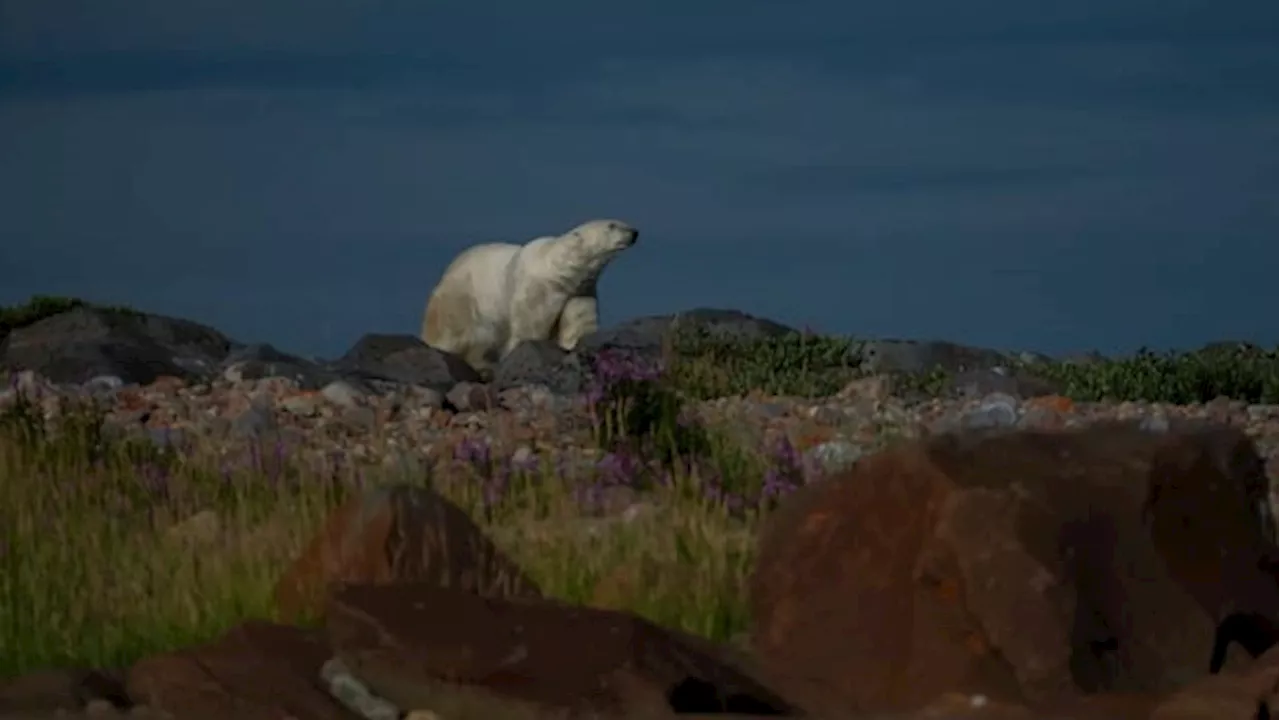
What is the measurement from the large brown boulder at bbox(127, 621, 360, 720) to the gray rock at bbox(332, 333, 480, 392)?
1193cm

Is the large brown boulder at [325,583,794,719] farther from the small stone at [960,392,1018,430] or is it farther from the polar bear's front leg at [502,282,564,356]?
the polar bear's front leg at [502,282,564,356]

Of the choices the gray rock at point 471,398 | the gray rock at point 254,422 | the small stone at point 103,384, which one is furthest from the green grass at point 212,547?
the small stone at point 103,384

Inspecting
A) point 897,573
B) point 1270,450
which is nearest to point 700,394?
point 1270,450

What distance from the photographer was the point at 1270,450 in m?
13.6

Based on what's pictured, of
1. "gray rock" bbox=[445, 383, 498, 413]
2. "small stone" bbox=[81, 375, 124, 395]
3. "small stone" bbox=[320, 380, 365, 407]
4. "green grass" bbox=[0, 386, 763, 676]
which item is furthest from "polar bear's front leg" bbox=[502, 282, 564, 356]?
"green grass" bbox=[0, 386, 763, 676]

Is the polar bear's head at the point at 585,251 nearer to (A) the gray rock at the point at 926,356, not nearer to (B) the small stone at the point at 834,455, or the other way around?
(A) the gray rock at the point at 926,356

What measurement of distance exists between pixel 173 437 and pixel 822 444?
120 inches

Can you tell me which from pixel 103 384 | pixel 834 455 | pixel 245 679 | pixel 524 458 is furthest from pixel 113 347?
pixel 245 679

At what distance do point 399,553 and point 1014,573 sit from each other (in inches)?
69.8

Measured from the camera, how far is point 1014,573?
20.6ft

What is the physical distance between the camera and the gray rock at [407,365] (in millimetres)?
19561

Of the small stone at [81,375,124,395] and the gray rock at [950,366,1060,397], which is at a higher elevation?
the gray rock at [950,366,1060,397]

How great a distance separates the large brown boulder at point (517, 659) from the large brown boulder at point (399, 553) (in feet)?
2.98

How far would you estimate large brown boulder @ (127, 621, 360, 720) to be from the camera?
19.2 ft
